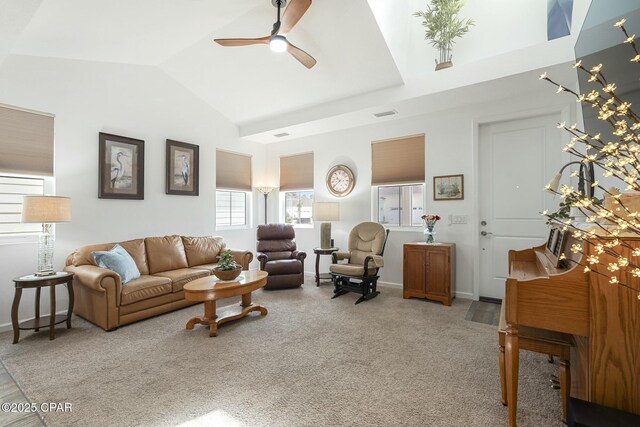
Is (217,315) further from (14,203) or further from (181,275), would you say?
(14,203)

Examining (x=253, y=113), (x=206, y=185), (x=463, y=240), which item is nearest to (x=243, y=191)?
(x=206, y=185)

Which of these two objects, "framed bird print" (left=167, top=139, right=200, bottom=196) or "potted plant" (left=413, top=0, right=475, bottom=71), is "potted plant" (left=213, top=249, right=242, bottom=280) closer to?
"framed bird print" (left=167, top=139, right=200, bottom=196)

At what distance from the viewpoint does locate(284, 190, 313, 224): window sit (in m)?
6.15

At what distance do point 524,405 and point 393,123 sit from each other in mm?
4108

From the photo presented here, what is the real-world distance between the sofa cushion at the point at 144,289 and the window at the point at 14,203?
4.48 feet

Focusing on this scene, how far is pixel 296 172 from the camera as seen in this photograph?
242 inches

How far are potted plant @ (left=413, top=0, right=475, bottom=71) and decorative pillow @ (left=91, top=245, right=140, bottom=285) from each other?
180 inches

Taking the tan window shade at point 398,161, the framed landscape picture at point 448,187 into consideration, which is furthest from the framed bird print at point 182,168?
the framed landscape picture at point 448,187

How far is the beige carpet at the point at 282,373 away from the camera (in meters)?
1.89

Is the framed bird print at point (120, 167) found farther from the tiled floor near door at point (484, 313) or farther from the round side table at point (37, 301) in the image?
the tiled floor near door at point (484, 313)

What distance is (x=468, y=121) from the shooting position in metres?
4.30

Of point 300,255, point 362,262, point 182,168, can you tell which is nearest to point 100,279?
point 182,168

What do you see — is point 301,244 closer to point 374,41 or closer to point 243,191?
point 243,191

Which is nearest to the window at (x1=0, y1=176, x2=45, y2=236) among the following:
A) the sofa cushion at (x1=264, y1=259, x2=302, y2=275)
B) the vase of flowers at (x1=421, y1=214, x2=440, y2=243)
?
the sofa cushion at (x1=264, y1=259, x2=302, y2=275)
